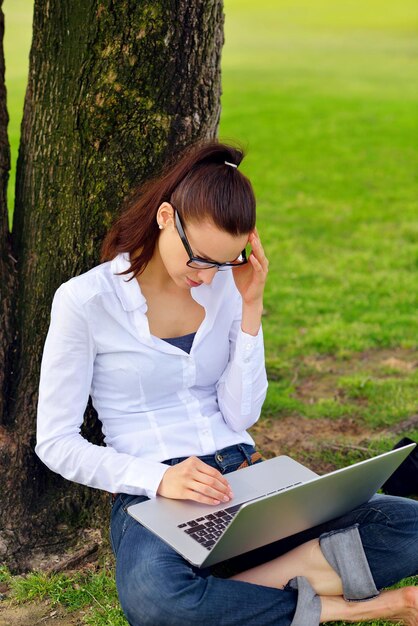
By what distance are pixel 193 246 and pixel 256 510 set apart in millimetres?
877

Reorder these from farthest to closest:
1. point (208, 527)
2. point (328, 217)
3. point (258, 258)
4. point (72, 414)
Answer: point (328, 217)
point (258, 258)
point (72, 414)
point (208, 527)

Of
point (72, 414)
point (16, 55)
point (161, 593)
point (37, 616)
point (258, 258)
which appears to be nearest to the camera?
point (161, 593)

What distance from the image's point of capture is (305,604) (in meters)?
3.09

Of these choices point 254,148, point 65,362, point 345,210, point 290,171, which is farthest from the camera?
point 254,148

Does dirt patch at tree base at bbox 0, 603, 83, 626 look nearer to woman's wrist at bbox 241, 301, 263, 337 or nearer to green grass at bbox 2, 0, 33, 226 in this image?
woman's wrist at bbox 241, 301, 263, 337

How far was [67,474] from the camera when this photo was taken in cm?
315

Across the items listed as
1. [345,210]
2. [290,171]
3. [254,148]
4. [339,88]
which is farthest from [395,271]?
[339,88]

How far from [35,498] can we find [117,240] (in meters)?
1.17

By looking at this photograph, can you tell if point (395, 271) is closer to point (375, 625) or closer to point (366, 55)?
point (375, 625)

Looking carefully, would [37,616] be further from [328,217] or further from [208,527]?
[328,217]

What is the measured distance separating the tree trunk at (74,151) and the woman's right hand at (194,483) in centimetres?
72

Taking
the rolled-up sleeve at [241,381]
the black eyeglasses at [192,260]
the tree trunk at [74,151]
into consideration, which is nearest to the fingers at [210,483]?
the rolled-up sleeve at [241,381]

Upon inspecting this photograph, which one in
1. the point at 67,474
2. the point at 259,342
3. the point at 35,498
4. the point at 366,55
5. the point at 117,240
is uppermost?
the point at 117,240

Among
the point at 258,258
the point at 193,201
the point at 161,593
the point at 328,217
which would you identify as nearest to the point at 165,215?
the point at 193,201
